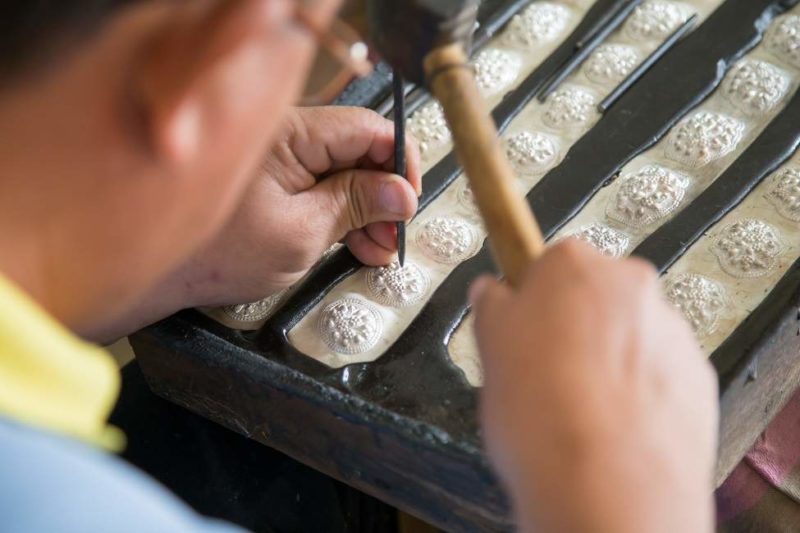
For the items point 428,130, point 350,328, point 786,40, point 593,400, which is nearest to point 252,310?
point 350,328

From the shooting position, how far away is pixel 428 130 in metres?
0.73

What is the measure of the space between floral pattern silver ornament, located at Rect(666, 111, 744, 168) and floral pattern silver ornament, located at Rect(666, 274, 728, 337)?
0.33ft

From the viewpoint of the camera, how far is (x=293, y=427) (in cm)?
61

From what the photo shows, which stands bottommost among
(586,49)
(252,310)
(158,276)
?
(252,310)

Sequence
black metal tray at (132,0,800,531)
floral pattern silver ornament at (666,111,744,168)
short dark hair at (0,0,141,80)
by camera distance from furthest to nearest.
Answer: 1. floral pattern silver ornament at (666,111,744,168)
2. black metal tray at (132,0,800,531)
3. short dark hair at (0,0,141,80)

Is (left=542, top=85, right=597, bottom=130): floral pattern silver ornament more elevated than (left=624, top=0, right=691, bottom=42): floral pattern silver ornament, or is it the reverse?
(left=624, top=0, right=691, bottom=42): floral pattern silver ornament

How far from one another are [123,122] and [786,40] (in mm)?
556

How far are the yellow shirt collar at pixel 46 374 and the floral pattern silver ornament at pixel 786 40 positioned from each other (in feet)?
1.82

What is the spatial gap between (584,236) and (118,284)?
13.4 inches

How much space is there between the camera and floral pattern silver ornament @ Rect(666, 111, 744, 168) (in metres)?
0.69

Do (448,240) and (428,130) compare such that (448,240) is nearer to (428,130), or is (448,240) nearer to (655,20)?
(428,130)

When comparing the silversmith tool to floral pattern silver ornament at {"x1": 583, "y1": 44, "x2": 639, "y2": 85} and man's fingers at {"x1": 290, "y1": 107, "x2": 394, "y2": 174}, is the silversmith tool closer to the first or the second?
man's fingers at {"x1": 290, "y1": 107, "x2": 394, "y2": 174}

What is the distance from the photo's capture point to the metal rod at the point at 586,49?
747 millimetres

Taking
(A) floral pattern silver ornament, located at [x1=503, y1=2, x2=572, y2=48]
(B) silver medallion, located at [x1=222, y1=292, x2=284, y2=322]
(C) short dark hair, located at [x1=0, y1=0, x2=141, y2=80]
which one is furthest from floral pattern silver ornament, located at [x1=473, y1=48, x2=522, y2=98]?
(C) short dark hair, located at [x1=0, y1=0, x2=141, y2=80]
